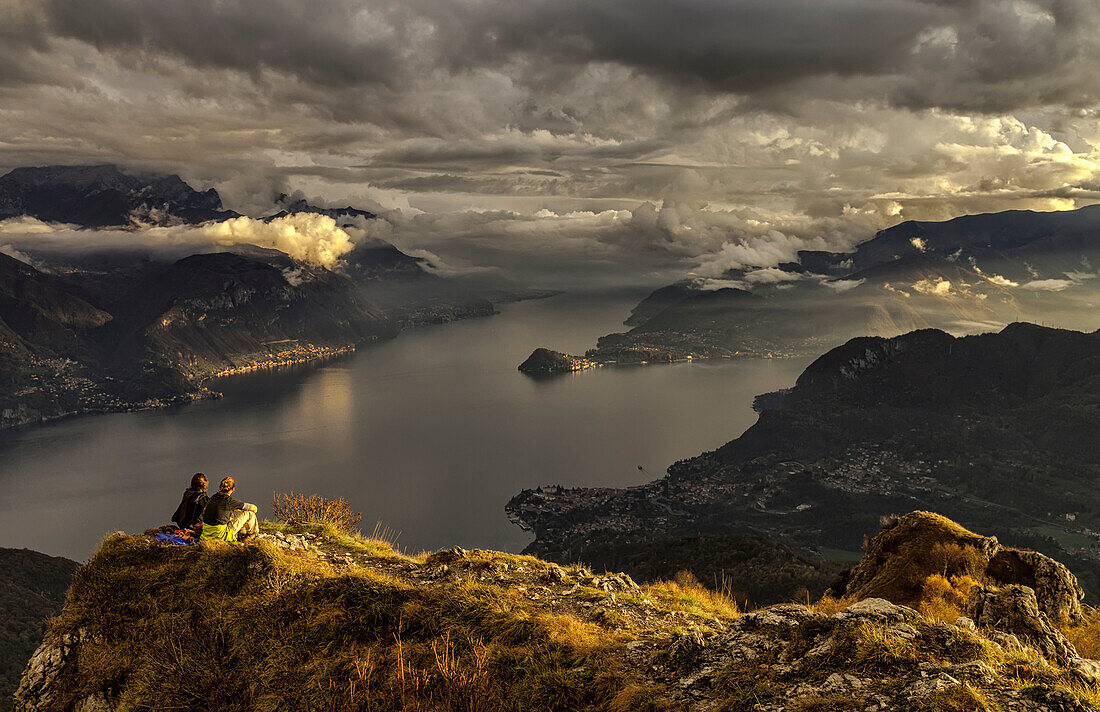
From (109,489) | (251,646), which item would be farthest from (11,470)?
(251,646)

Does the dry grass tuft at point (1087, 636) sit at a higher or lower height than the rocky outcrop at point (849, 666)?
lower

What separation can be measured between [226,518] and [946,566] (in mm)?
13895

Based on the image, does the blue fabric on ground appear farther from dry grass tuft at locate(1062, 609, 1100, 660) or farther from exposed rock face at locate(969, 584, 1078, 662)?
dry grass tuft at locate(1062, 609, 1100, 660)

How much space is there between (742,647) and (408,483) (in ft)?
502

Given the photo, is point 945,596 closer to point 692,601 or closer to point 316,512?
point 692,601

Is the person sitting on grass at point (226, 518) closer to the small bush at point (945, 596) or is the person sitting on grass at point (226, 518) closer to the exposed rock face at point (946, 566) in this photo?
the small bush at point (945, 596)

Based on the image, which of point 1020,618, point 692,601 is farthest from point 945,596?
point 692,601

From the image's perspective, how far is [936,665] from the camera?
551 centimetres

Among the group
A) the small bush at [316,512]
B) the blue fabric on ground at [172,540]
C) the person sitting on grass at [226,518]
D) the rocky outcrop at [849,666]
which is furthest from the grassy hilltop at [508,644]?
the small bush at [316,512]

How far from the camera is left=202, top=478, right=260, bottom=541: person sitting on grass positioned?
11133 mm

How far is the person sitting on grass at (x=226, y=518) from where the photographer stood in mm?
11133

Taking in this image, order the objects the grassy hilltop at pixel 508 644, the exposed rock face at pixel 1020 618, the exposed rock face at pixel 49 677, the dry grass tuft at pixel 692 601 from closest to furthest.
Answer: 1. the grassy hilltop at pixel 508 644
2. the exposed rock face at pixel 1020 618
3. the exposed rock face at pixel 49 677
4. the dry grass tuft at pixel 692 601

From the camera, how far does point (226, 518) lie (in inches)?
445

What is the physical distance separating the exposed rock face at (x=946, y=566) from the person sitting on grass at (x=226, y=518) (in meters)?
12.6
